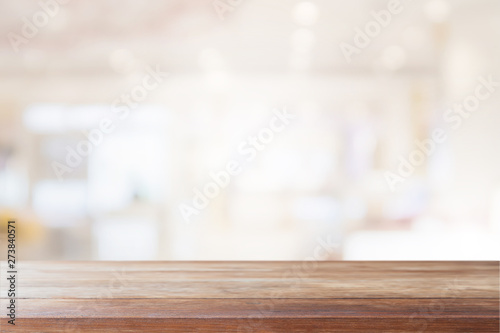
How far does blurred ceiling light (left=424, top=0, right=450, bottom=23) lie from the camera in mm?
4484

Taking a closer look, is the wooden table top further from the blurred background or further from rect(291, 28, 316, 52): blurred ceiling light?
rect(291, 28, 316, 52): blurred ceiling light

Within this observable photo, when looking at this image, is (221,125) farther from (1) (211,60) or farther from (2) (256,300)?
(2) (256,300)

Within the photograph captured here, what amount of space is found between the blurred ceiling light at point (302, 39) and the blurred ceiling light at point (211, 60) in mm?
765

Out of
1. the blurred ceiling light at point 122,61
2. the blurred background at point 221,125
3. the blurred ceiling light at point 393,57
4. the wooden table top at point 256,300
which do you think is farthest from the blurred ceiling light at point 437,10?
the wooden table top at point 256,300

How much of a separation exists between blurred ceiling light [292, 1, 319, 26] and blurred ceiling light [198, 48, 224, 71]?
88cm

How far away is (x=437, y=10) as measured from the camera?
4.67 metres

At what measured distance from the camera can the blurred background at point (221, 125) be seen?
15.8 feet

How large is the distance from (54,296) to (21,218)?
17.1 feet

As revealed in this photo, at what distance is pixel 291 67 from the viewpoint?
5.36 m

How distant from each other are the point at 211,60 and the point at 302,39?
1.02 meters

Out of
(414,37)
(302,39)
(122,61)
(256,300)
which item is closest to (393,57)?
(414,37)

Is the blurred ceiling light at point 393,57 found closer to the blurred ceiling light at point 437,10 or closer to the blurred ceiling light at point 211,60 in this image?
the blurred ceiling light at point 437,10

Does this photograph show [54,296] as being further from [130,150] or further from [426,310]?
[130,150]

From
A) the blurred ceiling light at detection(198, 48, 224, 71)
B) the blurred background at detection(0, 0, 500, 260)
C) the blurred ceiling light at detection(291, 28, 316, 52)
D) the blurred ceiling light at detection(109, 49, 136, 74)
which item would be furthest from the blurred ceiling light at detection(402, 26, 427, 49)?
the blurred ceiling light at detection(109, 49, 136, 74)
